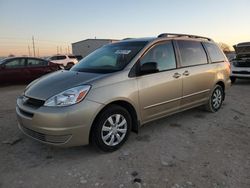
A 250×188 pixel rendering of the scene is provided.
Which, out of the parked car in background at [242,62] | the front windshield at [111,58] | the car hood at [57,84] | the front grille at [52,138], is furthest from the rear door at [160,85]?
the parked car in background at [242,62]

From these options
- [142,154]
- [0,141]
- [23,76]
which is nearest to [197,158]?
[142,154]

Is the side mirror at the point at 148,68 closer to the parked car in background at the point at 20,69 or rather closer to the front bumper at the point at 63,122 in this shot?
the front bumper at the point at 63,122

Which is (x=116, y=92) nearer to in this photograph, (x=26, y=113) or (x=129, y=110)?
(x=129, y=110)

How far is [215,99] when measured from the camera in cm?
559

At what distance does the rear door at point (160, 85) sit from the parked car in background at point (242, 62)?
6758 mm

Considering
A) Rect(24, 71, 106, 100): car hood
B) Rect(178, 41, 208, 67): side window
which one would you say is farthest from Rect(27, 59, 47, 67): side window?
Rect(178, 41, 208, 67): side window

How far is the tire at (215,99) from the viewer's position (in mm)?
5473

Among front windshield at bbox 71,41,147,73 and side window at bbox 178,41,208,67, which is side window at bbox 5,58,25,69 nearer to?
front windshield at bbox 71,41,147,73

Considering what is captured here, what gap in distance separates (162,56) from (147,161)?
190 cm

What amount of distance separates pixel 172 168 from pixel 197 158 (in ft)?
1.57

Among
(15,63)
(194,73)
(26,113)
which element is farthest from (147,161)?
(15,63)

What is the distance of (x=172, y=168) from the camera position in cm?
310

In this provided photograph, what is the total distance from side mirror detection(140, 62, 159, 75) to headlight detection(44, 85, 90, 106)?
102 centimetres

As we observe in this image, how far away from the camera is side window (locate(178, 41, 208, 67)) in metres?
4.63
